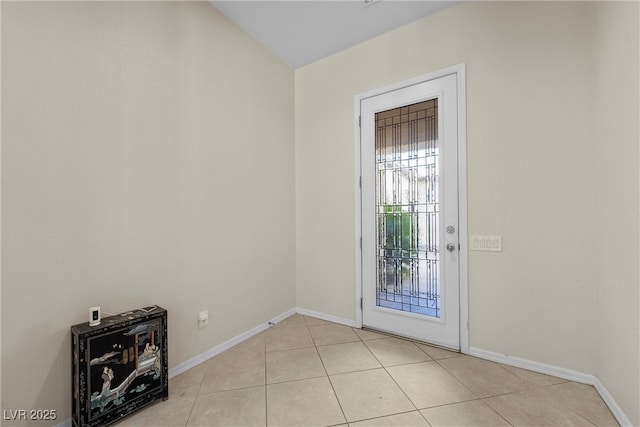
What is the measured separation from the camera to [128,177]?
1.72 metres

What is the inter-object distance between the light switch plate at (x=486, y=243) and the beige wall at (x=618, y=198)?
1.81 ft

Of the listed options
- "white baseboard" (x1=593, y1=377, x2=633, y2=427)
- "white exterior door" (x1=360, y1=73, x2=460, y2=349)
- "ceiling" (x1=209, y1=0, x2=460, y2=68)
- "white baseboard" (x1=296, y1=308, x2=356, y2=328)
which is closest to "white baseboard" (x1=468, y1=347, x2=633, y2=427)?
"white baseboard" (x1=593, y1=377, x2=633, y2=427)

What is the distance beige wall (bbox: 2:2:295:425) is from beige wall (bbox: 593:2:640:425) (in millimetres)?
2596

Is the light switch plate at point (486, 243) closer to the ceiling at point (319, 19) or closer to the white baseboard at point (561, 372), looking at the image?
the white baseboard at point (561, 372)

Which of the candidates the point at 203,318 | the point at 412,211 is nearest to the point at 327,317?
the point at 203,318

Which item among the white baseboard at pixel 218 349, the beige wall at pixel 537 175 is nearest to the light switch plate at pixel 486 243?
the beige wall at pixel 537 175

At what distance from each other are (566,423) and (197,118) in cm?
311

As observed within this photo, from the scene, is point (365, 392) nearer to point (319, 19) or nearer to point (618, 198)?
point (618, 198)

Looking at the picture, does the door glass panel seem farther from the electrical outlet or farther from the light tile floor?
the electrical outlet

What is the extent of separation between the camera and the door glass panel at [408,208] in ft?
7.84

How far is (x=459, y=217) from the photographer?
7.34 ft

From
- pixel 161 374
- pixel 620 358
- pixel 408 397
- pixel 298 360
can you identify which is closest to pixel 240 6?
pixel 161 374

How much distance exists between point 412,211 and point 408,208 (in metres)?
0.05

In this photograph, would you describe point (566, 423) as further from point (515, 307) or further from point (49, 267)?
point (49, 267)
